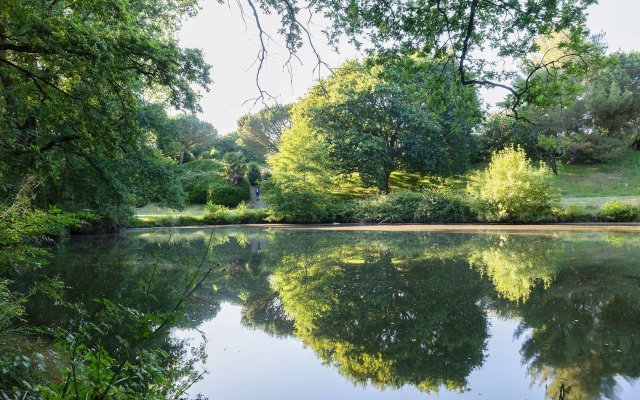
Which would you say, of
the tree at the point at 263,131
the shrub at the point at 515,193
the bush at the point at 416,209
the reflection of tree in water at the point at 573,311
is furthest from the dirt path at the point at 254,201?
the reflection of tree in water at the point at 573,311

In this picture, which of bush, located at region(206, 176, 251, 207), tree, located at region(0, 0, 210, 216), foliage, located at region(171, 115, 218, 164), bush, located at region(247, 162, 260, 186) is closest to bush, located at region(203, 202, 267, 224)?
bush, located at region(206, 176, 251, 207)

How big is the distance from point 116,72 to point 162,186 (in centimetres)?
815

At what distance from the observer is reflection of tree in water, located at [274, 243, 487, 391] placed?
4.12 m

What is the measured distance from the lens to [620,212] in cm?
1822

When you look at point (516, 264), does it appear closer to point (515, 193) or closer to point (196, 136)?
point (515, 193)

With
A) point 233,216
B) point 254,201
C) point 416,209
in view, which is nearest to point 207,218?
point 233,216

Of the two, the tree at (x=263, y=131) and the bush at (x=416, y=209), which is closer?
the bush at (x=416, y=209)

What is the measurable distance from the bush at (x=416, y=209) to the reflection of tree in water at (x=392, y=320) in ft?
42.8

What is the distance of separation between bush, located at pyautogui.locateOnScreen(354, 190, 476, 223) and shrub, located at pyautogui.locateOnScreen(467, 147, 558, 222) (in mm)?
1162

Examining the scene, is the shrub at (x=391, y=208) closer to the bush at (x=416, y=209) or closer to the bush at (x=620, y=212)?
the bush at (x=416, y=209)

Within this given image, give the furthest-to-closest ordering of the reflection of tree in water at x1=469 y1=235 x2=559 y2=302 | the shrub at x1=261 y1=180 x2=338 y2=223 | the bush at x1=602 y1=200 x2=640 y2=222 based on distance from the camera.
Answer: the shrub at x1=261 y1=180 x2=338 y2=223, the bush at x1=602 y1=200 x2=640 y2=222, the reflection of tree in water at x1=469 y1=235 x2=559 y2=302

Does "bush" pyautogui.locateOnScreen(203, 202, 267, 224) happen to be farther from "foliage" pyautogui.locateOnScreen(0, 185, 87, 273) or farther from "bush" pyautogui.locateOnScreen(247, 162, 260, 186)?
"foliage" pyautogui.locateOnScreen(0, 185, 87, 273)

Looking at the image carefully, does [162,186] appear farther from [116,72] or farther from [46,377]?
[46,377]

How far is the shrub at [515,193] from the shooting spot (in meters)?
18.9
